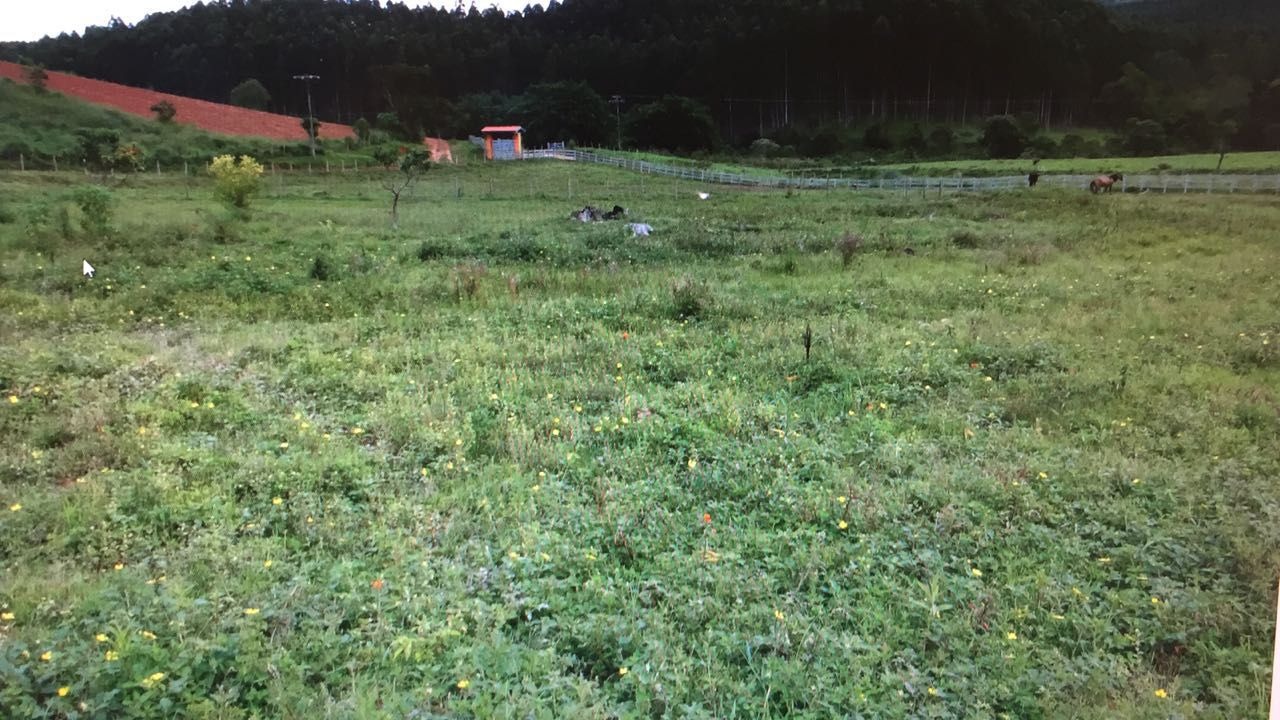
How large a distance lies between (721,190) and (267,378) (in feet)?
84.1

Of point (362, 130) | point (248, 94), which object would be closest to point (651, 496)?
point (362, 130)

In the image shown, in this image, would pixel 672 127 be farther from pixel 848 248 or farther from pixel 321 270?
pixel 321 270

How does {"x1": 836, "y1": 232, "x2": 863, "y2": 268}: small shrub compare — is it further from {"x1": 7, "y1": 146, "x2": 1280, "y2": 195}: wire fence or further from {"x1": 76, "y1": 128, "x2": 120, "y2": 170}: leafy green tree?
{"x1": 76, "y1": 128, "x2": 120, "y2": 170}: leafy green tree

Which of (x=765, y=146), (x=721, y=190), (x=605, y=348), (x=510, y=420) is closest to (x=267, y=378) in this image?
(x=510, y=420)

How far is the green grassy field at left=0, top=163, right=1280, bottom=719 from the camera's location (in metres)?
2.89

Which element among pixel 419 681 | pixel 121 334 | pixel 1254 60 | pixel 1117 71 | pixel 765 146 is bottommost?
pixel 419 681

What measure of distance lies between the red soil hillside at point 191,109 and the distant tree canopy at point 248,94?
3.61 ft

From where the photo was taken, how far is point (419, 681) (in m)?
2.90

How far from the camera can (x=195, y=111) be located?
36312 mm

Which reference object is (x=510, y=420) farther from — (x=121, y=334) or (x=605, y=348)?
(x=121, y=334)

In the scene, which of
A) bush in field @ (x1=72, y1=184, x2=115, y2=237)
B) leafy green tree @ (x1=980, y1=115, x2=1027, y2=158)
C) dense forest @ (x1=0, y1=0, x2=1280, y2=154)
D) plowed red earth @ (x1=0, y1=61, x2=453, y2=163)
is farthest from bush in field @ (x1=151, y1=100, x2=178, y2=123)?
leafy green tree @ (x1=980, y1=115, x2=1027, y2=158)

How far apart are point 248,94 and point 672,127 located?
88.4 ft

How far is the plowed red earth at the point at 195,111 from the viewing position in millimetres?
29766

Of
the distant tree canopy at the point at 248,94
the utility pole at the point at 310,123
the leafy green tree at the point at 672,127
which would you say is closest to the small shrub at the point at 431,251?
the utility pole at the point at 310,123
